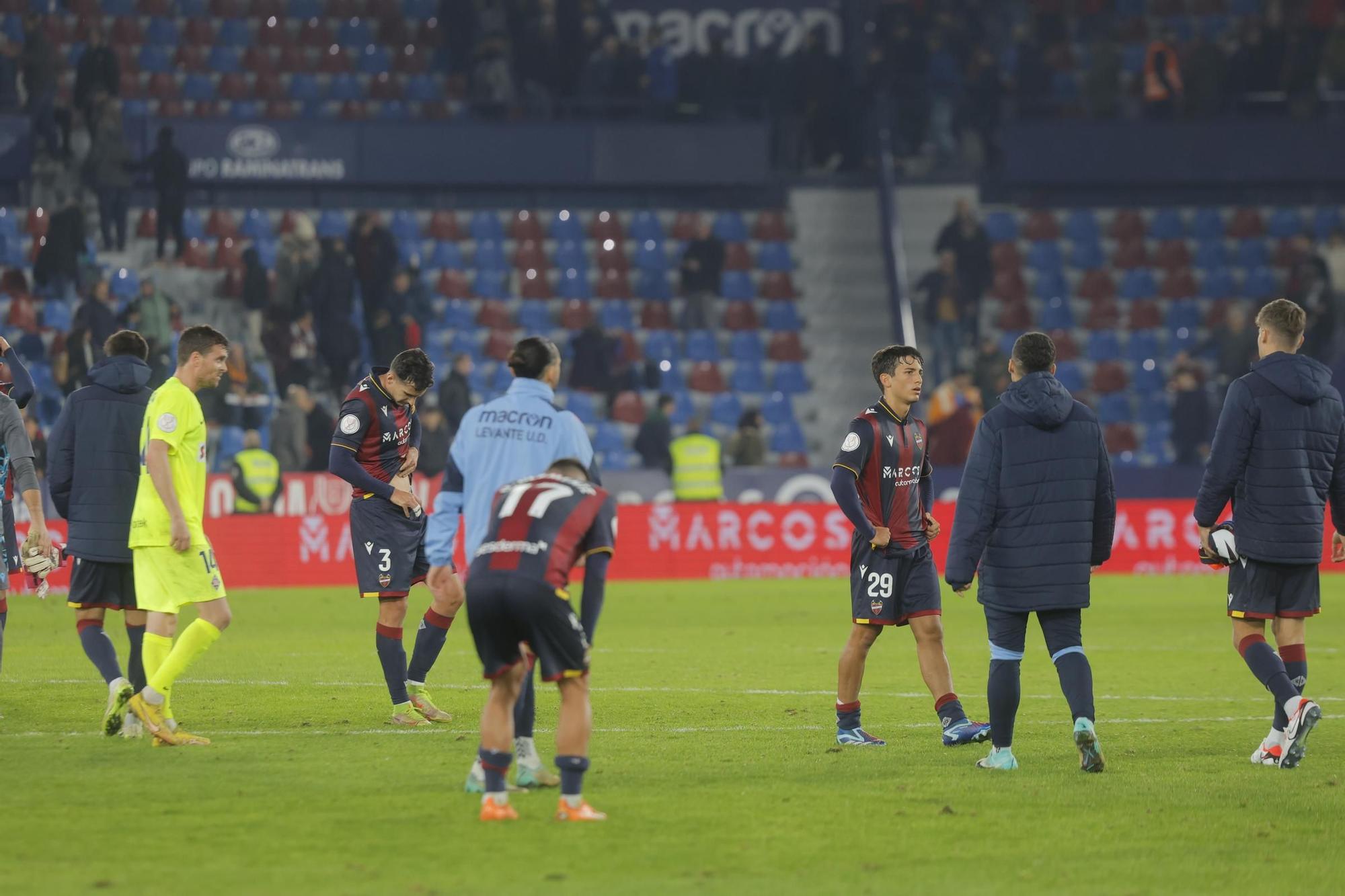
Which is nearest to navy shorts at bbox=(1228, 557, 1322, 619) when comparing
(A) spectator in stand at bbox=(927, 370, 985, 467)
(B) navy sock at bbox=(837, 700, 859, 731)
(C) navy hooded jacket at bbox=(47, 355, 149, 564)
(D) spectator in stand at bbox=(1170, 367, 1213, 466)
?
(B) navy sock at bbox=(837, 700, 859, 731)

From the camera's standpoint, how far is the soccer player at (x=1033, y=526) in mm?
9039

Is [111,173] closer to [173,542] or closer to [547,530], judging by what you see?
[173,542]

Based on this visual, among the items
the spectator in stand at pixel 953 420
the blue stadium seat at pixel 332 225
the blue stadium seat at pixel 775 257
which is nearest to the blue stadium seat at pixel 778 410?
the spectator in stand at pixel 953 420

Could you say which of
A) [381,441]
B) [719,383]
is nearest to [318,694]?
[381,441]

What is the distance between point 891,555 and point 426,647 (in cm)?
289

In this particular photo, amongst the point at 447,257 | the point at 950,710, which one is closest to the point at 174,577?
the point at 950,710

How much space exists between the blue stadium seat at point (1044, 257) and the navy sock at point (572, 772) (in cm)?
2537

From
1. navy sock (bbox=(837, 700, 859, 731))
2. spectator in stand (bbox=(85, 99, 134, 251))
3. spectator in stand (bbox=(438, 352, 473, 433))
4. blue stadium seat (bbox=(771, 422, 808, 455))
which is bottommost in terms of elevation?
navy sock (bbox=(837, 700, 859, 731))

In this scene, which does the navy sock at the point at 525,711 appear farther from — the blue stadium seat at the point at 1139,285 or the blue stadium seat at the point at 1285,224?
the blue stadium seat at the point at 1285,224

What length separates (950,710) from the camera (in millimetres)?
10250

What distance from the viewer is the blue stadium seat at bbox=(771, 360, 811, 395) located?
30.1 meters

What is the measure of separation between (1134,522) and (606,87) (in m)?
12.2

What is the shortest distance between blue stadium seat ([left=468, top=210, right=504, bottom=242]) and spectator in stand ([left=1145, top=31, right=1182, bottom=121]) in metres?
11.1

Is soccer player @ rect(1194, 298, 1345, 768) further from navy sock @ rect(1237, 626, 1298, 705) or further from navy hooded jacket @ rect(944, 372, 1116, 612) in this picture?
navy hooded jacket @ rect(944, 372, 1116, 612)
